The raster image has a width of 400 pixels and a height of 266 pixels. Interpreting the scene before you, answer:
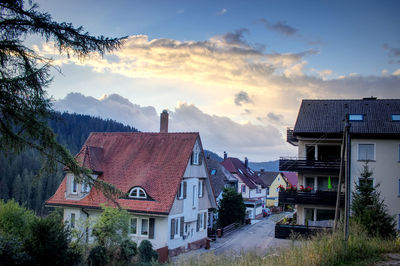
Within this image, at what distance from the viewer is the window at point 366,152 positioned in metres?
28.9

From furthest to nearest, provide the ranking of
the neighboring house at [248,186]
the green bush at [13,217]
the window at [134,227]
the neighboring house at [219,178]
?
the neighboring house at [248,186], the neighboring house at [219,178], the window at [134,227], the green bush at [13,217]

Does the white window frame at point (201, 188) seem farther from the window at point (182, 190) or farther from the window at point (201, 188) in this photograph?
the window at point (182, 190)

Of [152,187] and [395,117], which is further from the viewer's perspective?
[395,117]

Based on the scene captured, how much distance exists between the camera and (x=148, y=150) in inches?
1212

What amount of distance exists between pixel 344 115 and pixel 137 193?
56.4 feet

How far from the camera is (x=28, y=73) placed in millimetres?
11797

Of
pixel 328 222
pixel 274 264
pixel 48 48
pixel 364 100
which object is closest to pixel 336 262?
pixel 274 264

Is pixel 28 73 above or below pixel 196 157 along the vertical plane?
above

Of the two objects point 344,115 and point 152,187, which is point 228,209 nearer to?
point 152,187

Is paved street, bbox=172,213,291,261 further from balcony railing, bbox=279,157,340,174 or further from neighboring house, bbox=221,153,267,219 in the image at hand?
neighboring house, bbox=221,153,267,219

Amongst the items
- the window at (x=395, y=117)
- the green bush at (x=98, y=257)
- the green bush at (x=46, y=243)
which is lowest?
Answer: the green bush at (x=98, y=257)

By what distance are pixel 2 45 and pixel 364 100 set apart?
2878cm

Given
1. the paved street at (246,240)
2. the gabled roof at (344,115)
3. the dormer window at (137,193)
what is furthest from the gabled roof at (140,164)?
the gabled roof at (344,115)

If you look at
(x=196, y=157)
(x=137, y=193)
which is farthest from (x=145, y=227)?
(x=196, y=157)
